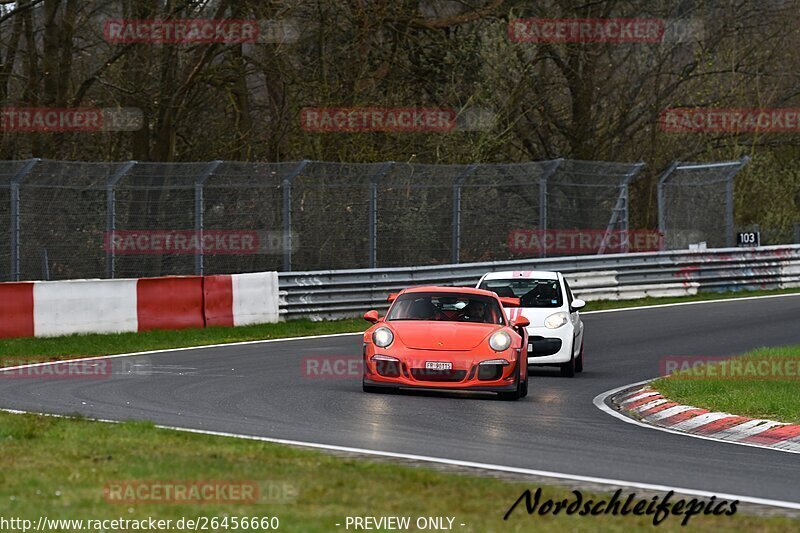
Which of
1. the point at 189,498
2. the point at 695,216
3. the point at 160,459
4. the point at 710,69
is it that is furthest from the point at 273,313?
the point at 710,69

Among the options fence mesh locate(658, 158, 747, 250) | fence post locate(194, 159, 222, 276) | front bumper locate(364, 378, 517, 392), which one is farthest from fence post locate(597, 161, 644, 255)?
front bumper locate(364, 378, 517, 392)

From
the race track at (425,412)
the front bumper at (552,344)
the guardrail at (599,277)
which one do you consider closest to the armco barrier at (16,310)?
the race track at (425,412)

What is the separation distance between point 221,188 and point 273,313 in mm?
2304

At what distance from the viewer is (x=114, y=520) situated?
688 cm

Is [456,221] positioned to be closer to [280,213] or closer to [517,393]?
[280,213]

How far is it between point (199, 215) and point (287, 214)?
5.74 ft

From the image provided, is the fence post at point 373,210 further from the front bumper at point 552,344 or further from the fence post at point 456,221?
the front bumper at point 552,344

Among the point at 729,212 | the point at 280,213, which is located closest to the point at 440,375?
the point at 280,213

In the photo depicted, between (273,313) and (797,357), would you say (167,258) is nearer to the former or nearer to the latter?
(273,313)

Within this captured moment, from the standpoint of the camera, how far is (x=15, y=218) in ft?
68.3

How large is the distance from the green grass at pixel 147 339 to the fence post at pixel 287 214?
3.57ft

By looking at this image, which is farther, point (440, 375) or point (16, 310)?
point (16, 310)

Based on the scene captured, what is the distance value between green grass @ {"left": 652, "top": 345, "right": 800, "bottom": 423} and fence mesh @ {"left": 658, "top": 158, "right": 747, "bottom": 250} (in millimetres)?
13975

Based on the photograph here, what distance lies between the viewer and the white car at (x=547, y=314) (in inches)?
677
